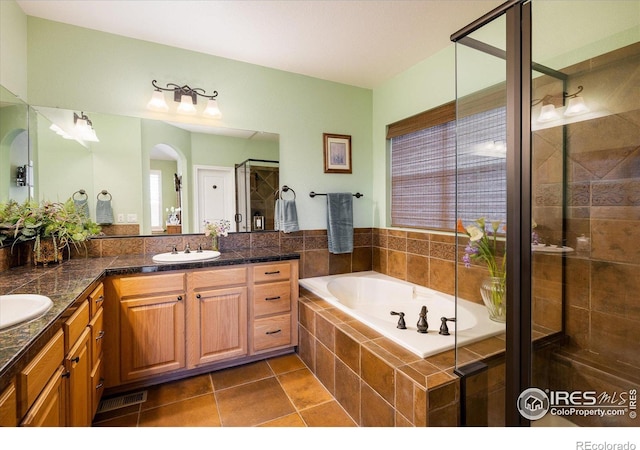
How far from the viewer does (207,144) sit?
2648mm

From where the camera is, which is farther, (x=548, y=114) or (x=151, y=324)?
(x=151, y=324)

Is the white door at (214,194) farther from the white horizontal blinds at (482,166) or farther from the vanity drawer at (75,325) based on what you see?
the white horizontal blinds at (482,166)

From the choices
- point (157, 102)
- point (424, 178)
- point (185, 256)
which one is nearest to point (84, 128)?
point (157, 102)

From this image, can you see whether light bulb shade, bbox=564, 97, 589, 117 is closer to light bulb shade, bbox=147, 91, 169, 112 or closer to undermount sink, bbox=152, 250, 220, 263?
undermount sink, bbox=152, 250, 220, 263

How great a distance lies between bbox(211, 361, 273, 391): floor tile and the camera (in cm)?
219

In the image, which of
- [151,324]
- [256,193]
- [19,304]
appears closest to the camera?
[19,304]

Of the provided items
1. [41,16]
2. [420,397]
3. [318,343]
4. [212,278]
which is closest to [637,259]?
[420,397]

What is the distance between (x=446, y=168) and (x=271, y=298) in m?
1.84

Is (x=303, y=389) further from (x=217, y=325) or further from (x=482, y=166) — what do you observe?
(x=482, y=166)

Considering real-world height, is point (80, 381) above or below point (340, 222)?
below

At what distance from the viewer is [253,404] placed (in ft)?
6.43

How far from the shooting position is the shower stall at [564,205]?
1.18 meters

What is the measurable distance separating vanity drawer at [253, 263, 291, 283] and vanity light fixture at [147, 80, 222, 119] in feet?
4.52
